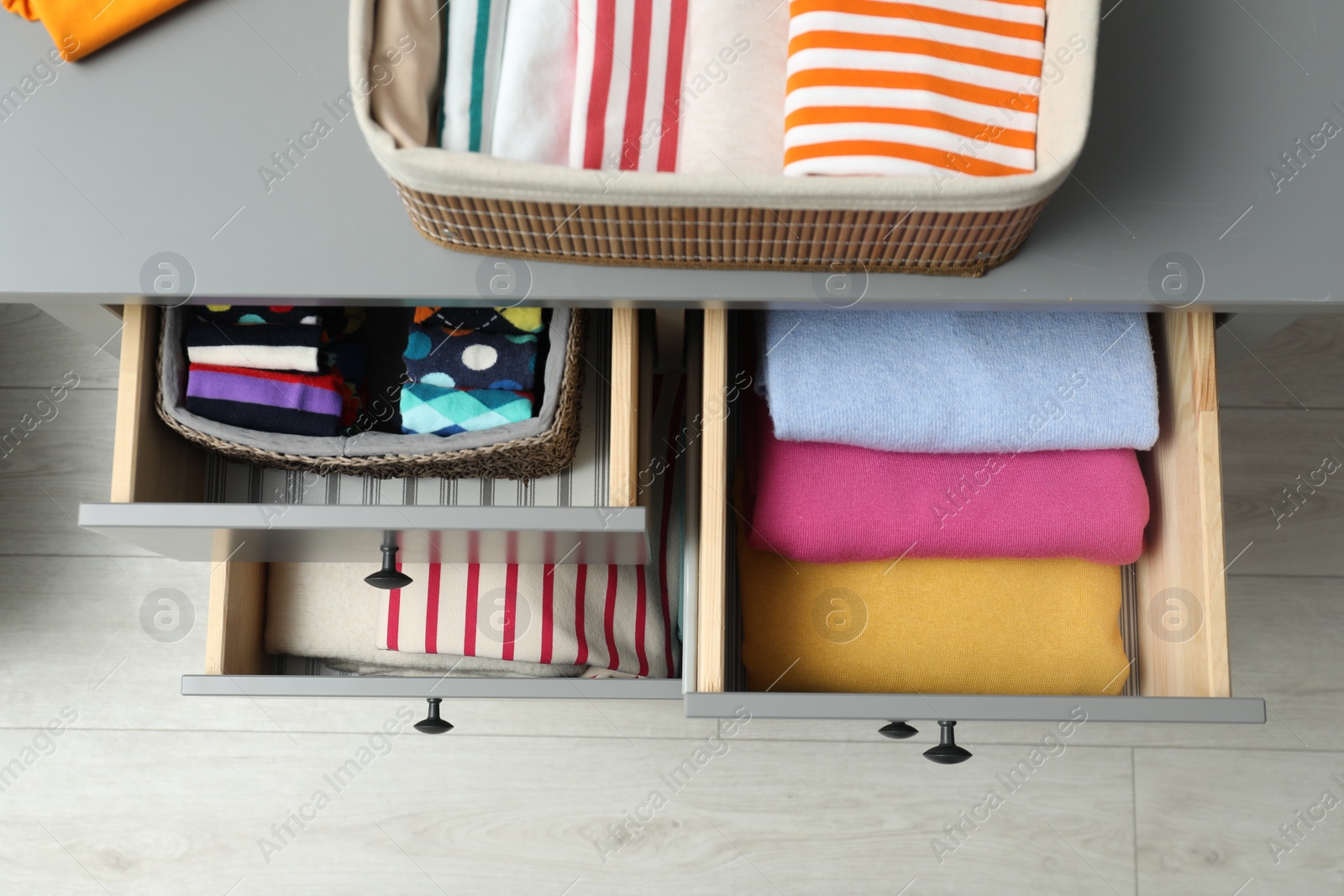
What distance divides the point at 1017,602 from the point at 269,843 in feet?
2.89

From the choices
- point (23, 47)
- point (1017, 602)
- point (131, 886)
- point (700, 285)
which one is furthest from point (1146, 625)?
point (131, 886)

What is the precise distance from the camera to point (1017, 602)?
730 millimetres

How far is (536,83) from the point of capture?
571 millimetres

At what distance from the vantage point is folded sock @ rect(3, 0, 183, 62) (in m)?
0.57

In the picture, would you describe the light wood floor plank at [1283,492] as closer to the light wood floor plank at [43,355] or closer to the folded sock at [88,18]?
the folded sock at [88,18]

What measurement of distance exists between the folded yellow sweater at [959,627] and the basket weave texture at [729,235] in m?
0.27

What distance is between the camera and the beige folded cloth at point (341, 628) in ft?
2.63

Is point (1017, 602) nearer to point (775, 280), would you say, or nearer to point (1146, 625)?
point (1146, 625)

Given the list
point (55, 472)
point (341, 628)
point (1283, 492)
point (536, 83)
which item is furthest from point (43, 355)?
point (1283, 492)

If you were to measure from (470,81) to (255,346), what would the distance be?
24cm

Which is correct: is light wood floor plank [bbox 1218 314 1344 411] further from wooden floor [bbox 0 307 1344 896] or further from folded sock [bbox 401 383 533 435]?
folded sock [bbox 401 383 533 435]

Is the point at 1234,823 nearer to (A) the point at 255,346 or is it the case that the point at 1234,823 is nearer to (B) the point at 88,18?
(A) the point at 255,346

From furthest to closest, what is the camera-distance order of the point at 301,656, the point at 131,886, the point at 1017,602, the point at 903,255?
the point at 131,886, the point at 301,656, the point at 1017,602, the point at 903,255

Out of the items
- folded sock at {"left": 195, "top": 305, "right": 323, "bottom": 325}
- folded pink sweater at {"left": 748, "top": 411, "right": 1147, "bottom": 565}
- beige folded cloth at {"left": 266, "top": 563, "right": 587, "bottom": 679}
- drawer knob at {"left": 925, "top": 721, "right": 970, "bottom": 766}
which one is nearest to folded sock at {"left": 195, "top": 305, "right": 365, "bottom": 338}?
folded sock at {"left": 195, "top": 305, "right": 323, "bottom": 325}
